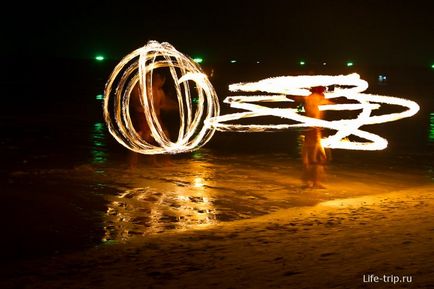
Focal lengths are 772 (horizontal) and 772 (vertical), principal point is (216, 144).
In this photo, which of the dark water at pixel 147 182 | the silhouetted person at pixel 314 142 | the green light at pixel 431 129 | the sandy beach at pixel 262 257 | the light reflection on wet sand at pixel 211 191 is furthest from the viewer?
the green light at pixel 431 129

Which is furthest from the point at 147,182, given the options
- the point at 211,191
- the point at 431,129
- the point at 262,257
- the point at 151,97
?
the point at 431,129

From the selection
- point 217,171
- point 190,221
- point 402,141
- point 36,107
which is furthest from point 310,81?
point 36,107

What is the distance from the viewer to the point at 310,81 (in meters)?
13.5

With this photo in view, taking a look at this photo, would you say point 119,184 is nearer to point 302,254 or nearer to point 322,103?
point 322,103

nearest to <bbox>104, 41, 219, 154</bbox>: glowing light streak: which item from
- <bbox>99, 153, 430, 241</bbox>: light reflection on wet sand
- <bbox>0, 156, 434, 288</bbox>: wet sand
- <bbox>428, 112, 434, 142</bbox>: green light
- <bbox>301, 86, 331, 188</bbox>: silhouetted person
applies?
<bbox>99, 153, 430, 241</bbox>: light reflection on wet sand

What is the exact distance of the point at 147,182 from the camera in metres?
12.6

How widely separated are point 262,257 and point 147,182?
5.77 metres

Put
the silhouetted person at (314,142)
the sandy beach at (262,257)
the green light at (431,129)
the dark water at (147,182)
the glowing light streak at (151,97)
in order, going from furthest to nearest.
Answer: the green light at (431,129) → the glowing light streak at (151,97) → the silhouetted person at (314,142) → the dark water at (147,182) → the sandy beach at (262,257)

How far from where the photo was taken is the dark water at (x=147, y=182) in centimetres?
897

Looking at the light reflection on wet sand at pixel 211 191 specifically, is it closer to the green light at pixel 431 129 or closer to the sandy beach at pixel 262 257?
the sandy beach at pixel 262 257

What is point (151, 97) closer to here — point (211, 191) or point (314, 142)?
point (314, 142)

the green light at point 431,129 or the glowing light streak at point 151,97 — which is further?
the green light at point 431,129

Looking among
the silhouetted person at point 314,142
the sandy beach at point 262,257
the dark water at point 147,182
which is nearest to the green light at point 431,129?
the dark water at point 147,182

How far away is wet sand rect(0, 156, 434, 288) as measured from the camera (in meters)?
6.35
